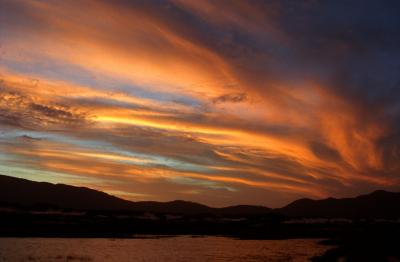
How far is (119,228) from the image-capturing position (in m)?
108

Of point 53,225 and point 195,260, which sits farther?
point 53,225

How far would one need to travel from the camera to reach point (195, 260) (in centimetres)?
5416

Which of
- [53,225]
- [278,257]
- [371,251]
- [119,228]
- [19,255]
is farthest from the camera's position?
[119,228]

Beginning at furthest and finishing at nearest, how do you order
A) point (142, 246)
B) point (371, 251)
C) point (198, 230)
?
point (198, 230), point (142, 246), point (371, 251)

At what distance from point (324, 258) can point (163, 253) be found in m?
20.7

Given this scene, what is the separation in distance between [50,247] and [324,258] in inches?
1426

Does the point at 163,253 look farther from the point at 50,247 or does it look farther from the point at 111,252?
the point at 50,247

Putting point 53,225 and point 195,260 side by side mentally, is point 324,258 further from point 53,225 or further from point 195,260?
point 53,225

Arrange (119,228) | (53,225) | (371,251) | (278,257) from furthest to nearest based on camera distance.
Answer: (119,228)
(53,225)
(371,251)
(278,257)

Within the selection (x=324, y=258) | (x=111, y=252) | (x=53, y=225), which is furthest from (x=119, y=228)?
(x=324, y=258)

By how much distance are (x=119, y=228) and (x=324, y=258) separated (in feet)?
208

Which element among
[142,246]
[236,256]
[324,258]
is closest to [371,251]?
[324,258]

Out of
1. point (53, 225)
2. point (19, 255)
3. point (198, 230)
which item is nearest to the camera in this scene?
point (19, 255)

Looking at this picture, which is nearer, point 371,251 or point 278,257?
point 278,257
